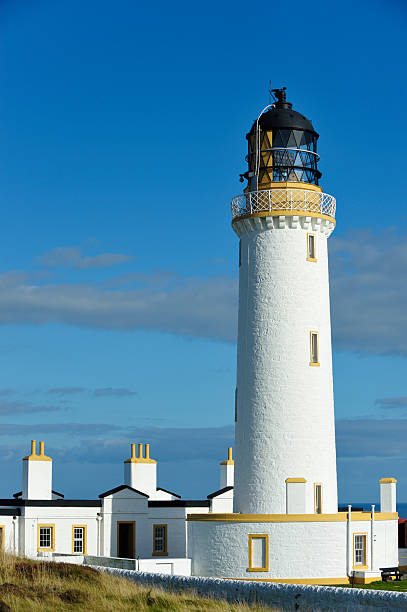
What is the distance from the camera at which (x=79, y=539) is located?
107 ft

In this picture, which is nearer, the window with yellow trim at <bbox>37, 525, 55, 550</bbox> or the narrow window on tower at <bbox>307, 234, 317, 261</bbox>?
the narrow window on tower at <bbox>307, 234, 317, 261</bbox>

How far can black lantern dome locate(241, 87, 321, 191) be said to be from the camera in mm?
30000

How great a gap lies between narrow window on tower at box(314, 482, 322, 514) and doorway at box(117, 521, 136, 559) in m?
7.88

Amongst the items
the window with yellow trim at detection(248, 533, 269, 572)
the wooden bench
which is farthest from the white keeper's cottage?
the wooden bench

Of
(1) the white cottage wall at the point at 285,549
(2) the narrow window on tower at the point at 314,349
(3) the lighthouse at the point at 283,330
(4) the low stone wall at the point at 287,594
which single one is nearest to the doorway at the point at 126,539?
(1) the white cottage wall at the point at 285,549

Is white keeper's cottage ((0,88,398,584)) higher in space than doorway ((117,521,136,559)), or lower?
higher

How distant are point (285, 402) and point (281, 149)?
8065 millimetres

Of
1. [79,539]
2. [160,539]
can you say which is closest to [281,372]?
[160,539]

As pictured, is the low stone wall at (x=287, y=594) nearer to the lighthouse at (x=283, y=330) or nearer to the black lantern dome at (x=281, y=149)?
the lighthouse at (x=283, y=330)

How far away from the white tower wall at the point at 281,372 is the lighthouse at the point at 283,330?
30 mm

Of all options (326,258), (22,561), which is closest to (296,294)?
(326,258)

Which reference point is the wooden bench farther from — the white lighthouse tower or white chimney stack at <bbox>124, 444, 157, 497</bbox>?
white chimney stack at <bbox>124, 444, 157, 497</bbox>

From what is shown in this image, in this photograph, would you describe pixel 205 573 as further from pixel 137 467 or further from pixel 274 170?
A: pixel 274 170

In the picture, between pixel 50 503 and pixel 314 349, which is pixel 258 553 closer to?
pixel 314 349
